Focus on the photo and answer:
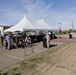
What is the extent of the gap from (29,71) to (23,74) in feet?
1.76

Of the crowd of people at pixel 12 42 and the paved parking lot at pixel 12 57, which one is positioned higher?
the crowd of people at pixel 12 42

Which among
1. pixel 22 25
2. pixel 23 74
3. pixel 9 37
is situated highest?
pixel 22 25

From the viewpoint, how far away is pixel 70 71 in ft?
25.4

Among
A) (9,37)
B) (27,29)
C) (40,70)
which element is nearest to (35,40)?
(27,29)

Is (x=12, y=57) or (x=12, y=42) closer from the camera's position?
(x=12, y=57)

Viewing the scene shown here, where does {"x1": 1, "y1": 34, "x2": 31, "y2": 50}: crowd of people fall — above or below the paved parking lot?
above

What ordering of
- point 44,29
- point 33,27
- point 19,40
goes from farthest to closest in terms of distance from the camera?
1. point 44,29
2. point 33,27
3. point 19,40

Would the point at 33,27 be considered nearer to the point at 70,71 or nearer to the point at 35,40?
the point at 35,40

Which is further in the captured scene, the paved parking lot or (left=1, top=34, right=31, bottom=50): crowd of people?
(left=1, top=34, right=31, bottom=50): crowd of people

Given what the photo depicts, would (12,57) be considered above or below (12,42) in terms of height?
below

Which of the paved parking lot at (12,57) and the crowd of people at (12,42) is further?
the crowd of people at (12,42)

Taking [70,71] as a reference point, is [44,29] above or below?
above

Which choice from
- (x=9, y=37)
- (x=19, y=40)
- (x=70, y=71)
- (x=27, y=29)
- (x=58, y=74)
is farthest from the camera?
(x=27, y=29)

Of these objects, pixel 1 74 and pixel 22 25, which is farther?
pixel 22 25
